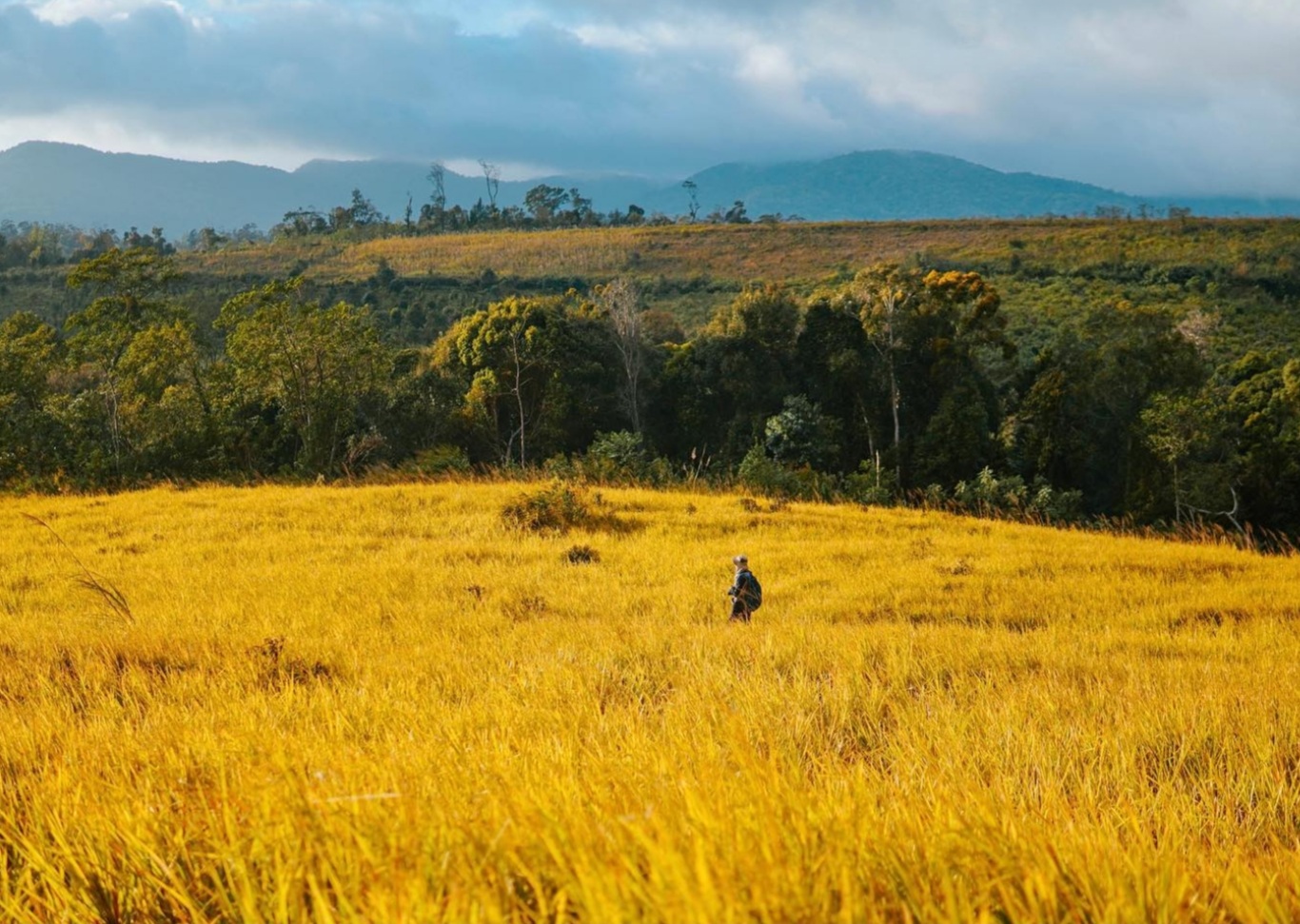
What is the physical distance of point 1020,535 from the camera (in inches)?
510

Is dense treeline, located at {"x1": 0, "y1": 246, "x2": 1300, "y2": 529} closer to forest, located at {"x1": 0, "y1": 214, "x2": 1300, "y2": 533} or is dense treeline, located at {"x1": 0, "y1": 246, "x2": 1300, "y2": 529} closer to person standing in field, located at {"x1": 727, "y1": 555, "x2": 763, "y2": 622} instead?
forest, located at {"x1": 0, "y1": 214, "x2": 1300, "y2": 533}

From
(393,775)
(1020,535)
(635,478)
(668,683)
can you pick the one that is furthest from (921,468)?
(393,775)

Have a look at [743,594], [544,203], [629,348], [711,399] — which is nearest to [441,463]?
[629,348]

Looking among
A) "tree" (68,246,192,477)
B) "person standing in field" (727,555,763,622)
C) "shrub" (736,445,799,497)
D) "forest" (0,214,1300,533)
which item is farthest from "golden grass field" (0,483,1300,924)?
"tree" (68,246,192,477)

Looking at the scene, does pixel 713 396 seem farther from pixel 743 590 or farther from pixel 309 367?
pixel 743 590

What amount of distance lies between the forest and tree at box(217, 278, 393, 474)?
0.25 ft

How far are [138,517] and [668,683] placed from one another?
1313 centimetres

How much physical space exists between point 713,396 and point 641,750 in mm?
33311

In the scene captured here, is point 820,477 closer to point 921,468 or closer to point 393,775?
point 921,468

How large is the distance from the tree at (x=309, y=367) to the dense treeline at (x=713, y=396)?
7cm

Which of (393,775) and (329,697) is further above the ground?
(393,775)

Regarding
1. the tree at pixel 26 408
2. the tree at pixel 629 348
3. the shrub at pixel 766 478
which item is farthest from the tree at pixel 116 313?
the shrub at pixel 766 478

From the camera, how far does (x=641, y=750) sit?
262cm

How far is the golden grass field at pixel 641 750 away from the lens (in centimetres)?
152
